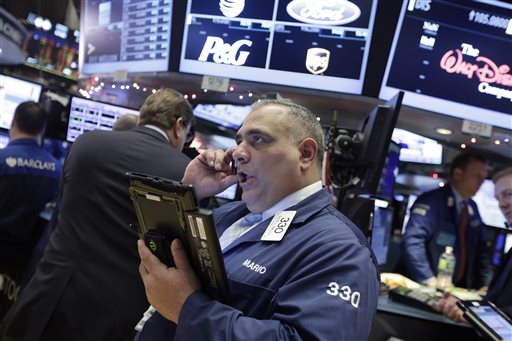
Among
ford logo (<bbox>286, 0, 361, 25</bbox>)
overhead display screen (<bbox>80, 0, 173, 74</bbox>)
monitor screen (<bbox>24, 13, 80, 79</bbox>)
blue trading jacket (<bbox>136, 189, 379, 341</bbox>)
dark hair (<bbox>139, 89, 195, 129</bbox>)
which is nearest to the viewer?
blue trading jacket (<bbox>136, 189, 379, 341</bbox>)

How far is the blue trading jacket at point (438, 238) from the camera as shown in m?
3.33

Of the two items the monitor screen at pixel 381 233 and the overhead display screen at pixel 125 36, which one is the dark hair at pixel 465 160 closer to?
the monitor screen at pixel 381 233

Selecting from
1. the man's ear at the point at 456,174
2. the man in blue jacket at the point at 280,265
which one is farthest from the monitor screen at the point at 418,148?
the man in blue jacket at the point at 280,265

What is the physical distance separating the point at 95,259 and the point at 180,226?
3.58ft

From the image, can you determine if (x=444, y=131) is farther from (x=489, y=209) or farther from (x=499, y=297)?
(x=489, y=209)

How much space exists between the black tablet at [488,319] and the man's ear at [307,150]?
1081 mm

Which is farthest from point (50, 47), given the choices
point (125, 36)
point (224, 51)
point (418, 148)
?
point (418, 148)

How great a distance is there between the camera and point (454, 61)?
280cm

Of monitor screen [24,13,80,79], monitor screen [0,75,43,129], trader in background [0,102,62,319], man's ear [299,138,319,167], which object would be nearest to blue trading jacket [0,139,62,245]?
trader in background [0,102,62,319]

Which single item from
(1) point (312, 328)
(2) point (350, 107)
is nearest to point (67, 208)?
(1) point (312, 328)

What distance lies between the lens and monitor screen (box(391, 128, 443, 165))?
12.8 ft

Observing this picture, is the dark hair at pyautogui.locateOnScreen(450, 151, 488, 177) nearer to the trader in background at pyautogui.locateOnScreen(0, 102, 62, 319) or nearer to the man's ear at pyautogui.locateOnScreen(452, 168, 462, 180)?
the man's ear at pyautogui.locateOnScreen(452, 168, 462, 180)

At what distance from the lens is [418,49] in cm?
281

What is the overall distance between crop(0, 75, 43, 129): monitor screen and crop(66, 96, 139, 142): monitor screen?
586mm
